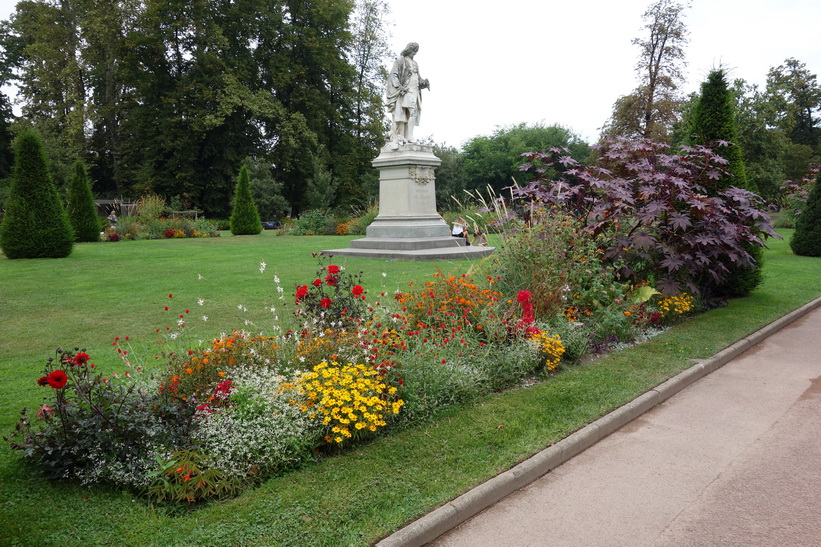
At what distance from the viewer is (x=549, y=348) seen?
541 centimetres

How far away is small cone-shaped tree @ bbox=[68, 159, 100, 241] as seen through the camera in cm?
1812

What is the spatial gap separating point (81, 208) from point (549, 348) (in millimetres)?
18468

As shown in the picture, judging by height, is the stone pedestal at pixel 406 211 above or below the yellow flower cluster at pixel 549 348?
above

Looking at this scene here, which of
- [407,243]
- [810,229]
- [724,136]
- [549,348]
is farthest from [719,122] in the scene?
[810,229]

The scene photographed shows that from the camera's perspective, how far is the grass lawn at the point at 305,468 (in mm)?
2703

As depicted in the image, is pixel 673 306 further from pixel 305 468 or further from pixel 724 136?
pixel 305 468

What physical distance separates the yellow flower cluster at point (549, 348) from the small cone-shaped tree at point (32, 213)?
1325 cm

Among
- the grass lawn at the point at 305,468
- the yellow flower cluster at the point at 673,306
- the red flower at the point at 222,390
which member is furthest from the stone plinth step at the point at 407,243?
the red flower at the point at 222,390

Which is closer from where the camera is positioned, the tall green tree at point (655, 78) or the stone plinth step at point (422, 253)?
the stone plinth step at point (422, 253)

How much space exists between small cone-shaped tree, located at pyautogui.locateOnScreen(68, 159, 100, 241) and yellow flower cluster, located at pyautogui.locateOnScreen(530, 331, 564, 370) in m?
17.9

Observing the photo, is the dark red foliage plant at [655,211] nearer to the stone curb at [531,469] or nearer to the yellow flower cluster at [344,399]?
the stone curb at [531,469]

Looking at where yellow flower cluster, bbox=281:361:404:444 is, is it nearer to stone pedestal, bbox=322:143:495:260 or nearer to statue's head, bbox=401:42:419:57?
stone pedestal, bbox=322:143:495:260

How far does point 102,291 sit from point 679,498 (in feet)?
29.7

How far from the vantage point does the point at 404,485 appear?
3.16 metres
